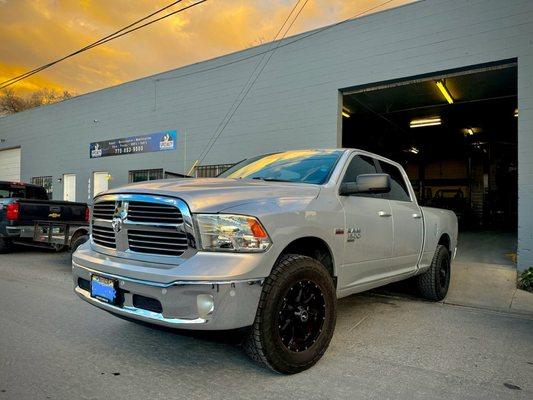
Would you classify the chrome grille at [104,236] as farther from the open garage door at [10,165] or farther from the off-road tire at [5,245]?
the open garage door at [10,165]

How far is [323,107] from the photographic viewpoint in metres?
10.5

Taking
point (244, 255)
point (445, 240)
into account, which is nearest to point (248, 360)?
point (244, 255)

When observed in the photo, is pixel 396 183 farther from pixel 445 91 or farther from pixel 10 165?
pixel 10 165

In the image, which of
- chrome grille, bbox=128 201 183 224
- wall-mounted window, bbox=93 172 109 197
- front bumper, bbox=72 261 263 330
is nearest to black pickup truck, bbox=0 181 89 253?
chrome grille, bbox=128 201 183 224

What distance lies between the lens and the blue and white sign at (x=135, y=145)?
14517 millimetres

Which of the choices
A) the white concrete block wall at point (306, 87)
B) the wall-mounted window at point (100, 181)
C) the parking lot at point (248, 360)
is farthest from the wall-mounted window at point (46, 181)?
the parking lot at point (248, 360)

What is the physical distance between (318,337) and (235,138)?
9.69 meters

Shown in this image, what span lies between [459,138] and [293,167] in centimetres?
2039

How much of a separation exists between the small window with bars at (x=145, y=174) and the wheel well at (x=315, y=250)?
12013 mm

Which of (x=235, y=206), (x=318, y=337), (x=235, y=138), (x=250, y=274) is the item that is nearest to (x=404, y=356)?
(x=318, y=337)

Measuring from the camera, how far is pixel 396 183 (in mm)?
5375

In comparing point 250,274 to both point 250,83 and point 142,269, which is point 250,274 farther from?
point 250,83

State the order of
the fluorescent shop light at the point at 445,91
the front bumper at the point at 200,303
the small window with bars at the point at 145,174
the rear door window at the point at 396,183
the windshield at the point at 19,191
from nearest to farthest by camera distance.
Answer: the front bumper at the point at 200,303 → the rear door window at the point at 396,183 → the fluorescent shop light at the point at 445,91 → the windshield at the point at 19,191 → the small window with bars at the point at 145,174

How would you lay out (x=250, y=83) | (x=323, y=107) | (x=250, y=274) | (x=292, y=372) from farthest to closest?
(x=250, y=83) → (x=323, y=107) → (x=292, y=372) → (x=250, y=274)
